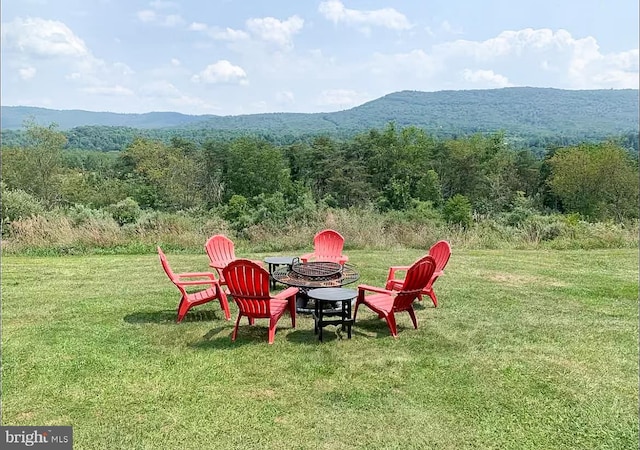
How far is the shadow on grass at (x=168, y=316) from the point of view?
5238 mm

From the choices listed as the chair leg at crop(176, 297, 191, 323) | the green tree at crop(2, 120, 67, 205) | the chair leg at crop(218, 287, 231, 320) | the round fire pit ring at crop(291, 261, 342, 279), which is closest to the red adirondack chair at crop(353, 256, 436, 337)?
the round fire pit ring at crop(291, 261, 342, 279)

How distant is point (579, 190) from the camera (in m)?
37.5

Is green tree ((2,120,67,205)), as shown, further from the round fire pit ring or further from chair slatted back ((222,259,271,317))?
chair slatted back ((222,259,271,317))

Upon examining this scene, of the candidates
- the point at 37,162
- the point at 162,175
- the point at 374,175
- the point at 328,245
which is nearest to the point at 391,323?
the point at 328,245

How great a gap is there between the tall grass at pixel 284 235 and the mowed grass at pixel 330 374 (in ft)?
11.1

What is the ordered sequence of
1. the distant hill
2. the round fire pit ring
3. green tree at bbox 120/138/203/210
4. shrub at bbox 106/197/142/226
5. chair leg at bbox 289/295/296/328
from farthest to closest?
the distant hill < green tree at bbox 120/138/203/210 < shrub at bbox 106/197/142/226 < the round fire pit ring < chair leg at bbox 289/295/296/328

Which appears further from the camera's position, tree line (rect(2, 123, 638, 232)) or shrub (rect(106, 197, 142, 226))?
tree line (rect(2, 123, 638, 232))

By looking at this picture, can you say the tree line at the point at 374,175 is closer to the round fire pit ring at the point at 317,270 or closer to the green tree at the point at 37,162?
the green tree at the point at 37,162

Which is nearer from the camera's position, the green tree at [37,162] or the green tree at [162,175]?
the green tree at [37,162]

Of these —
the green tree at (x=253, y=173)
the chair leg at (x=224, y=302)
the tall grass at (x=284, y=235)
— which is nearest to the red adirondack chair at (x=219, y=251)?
the chair leg at (x=224, y=302)

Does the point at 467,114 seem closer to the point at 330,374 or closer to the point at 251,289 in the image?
the point at 251,289

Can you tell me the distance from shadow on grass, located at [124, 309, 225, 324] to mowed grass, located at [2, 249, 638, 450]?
22mm

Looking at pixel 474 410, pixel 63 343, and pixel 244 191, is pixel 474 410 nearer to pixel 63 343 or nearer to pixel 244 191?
pixel 63 343

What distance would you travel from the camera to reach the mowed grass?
3062mm
